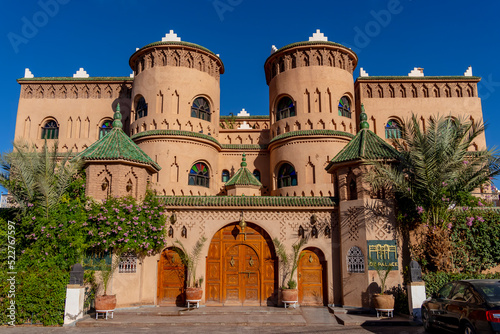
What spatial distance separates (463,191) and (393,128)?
11113 millimetres

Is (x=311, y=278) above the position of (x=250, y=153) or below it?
below

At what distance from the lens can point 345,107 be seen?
906 inches

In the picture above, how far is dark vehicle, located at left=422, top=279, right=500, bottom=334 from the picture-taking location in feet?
26.6

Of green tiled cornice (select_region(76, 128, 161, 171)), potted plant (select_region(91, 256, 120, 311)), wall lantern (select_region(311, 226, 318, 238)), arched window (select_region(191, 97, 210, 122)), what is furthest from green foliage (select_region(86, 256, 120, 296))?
arched window (select_region(191, 97, 210, 122))

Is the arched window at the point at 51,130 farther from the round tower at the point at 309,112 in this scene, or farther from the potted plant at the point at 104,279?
the potted plant at the point at 104,279

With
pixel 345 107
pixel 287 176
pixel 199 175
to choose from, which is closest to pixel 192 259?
pixel 199 175

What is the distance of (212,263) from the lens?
615 inches

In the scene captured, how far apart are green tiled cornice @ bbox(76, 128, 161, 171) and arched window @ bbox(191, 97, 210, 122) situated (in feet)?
22.6

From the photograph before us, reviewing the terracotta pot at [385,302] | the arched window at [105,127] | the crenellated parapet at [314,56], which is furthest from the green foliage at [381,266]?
the arched window at [105,127]

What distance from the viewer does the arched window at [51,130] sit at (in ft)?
81.6

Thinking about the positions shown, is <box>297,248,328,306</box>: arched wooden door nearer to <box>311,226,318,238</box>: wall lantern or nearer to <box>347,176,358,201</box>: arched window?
<box>311,226,318,238</box>: wall lantern

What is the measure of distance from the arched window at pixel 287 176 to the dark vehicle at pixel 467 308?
11158 mm

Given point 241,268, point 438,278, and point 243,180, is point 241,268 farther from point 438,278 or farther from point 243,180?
point 438,278

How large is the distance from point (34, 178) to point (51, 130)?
39.6ft
